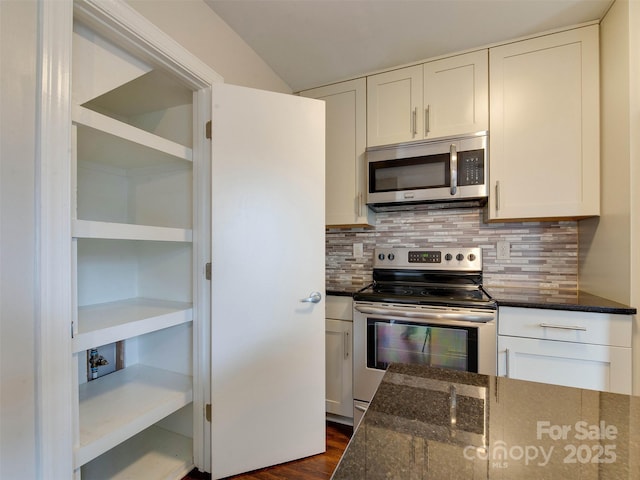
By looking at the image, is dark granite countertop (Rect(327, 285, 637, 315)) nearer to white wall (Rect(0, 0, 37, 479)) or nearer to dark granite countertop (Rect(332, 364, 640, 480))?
dark granite countertop (Rect(332, 364, 640, 480))

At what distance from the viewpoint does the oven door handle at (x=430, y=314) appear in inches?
59.3

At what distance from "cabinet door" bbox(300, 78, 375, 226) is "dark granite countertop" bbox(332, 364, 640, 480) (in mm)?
1604

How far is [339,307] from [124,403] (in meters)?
1.23

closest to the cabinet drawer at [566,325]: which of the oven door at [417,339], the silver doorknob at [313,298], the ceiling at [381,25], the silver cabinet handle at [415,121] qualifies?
the oven door at [417,339]

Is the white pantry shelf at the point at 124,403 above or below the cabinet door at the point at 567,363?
below

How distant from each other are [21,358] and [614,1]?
9.53 feet

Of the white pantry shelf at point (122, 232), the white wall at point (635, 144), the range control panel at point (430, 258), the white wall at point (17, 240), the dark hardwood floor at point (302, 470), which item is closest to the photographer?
the white wall at point (17, 240)

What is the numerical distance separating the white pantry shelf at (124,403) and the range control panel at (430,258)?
1.55 m

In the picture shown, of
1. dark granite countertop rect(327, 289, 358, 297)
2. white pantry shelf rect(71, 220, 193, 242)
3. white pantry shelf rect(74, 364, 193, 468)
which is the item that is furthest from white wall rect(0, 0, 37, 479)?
dark granite countertop rect(327, 289, 358, 297)

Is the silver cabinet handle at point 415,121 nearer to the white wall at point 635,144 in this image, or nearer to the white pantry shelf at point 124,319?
the white wall at point 635,144

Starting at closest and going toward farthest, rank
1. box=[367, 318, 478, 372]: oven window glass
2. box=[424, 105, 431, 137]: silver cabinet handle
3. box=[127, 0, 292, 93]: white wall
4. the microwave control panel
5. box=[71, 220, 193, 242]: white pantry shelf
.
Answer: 1. box=[71, 220, 193, 242]: white pantry shelf
2. box=[127, 0, 292, 93]: white wall
3. box=[367, 318, 478, 372]: oven window glass
4. the microwave control panel
5. box=[424, 105, 431, 137]: silver cabinet handle

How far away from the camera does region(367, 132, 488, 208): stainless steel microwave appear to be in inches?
71.1

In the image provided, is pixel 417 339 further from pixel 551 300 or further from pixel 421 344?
pixel 551 300

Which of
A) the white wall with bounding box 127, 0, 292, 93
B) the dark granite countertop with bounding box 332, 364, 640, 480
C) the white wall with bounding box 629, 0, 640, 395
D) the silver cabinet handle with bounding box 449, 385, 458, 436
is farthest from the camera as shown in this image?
the white wall with bounding box 629, 0, 640, 395
